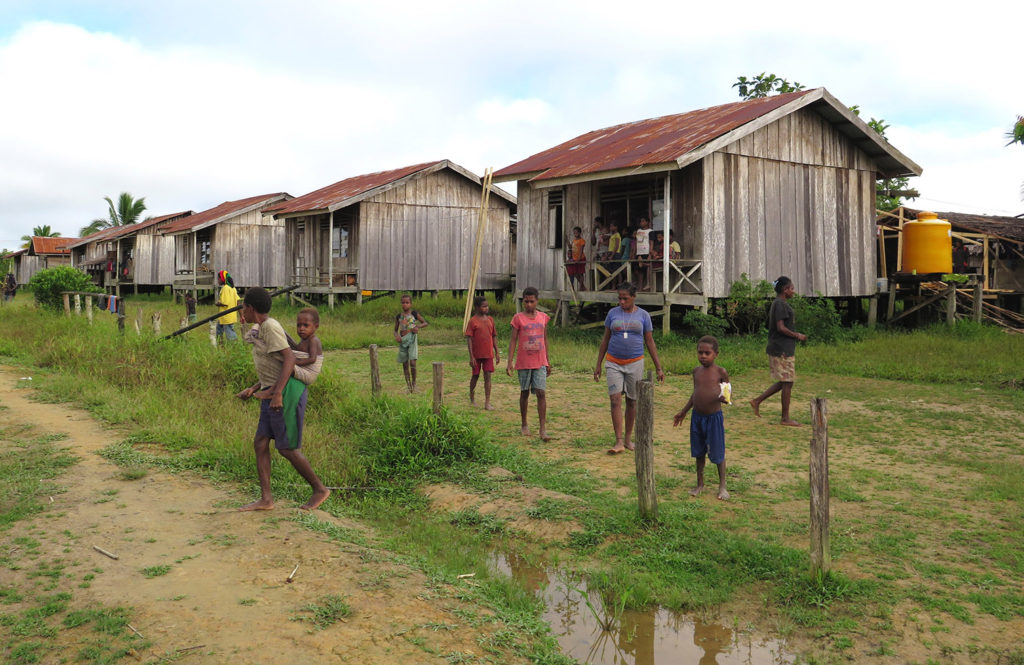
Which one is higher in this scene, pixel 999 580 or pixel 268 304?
pixel 268 304

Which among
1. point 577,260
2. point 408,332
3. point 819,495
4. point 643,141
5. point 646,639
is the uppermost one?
point 643,141

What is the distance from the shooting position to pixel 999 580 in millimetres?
4633

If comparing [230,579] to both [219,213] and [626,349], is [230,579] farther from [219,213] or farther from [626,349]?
[219,213]

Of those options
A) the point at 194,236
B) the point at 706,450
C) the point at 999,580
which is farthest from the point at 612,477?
the point at 194,236

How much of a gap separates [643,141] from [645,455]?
41.0ft

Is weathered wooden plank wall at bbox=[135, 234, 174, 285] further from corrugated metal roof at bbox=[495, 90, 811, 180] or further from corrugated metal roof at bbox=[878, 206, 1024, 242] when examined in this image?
corrugated metal roof at bbox=[878, 206, 1024, 242]

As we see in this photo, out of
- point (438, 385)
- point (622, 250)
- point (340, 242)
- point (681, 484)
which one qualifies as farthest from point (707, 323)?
point (340, 242)

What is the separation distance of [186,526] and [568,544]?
2583 mm

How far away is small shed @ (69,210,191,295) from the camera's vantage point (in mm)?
35719

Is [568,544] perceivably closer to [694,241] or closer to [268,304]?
[268,304]

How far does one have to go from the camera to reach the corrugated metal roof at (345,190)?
22.8m

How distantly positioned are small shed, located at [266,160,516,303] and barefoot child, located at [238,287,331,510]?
17.0 m

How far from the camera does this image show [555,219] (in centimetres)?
1830

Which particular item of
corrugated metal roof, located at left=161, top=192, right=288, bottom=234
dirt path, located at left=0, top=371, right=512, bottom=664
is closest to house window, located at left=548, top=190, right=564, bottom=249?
dirt path, located at left=0, top=371, right=512, bottom=664
